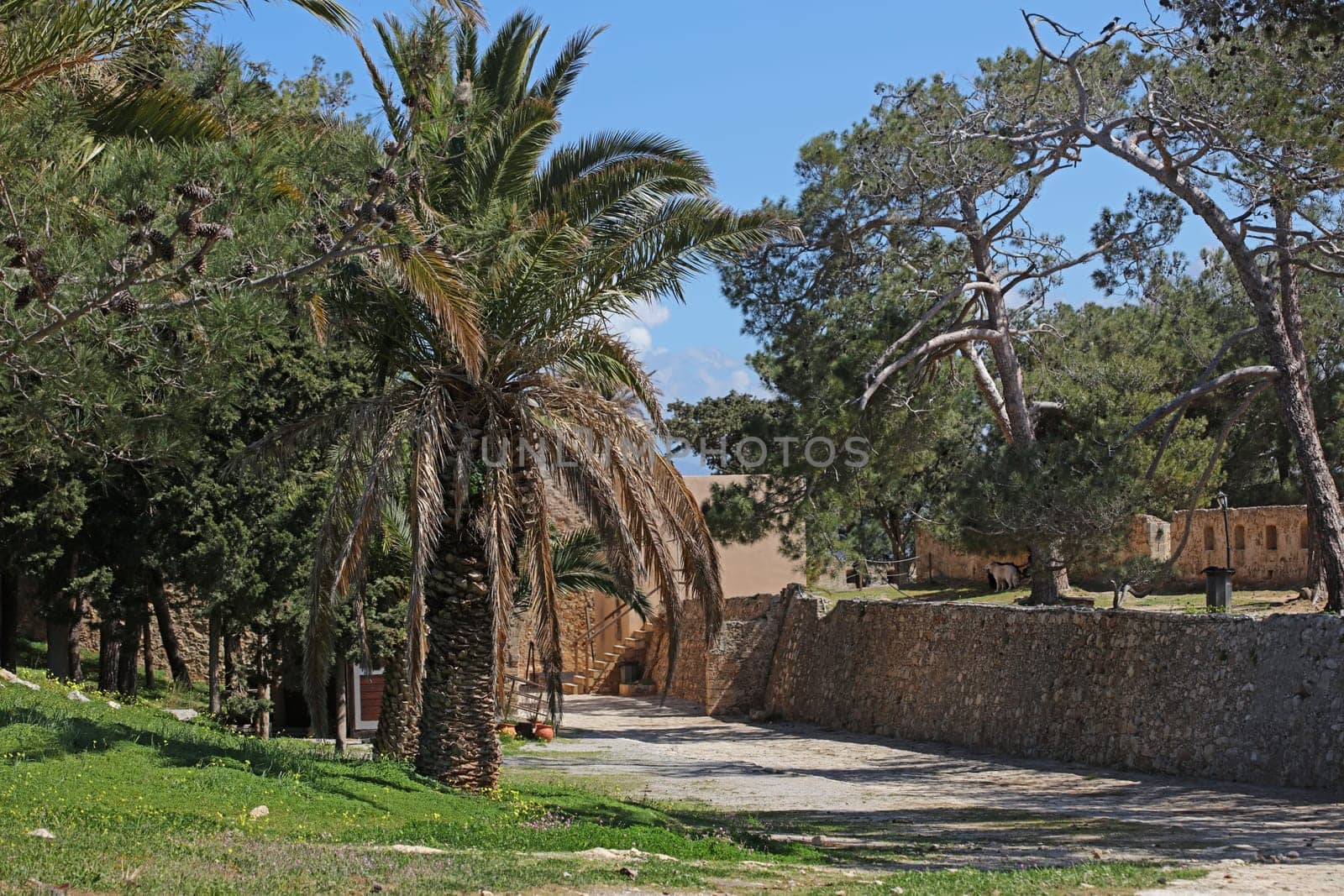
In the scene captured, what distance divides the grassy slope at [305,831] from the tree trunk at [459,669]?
0.48 meters

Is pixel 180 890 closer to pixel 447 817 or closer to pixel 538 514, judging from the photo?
pixel 447 817

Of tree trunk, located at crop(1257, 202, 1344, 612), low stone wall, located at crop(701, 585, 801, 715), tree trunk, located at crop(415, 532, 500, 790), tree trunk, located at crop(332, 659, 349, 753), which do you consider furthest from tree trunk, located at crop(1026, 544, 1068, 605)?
tree trunk, located at crop(332, 659, 349, 753)

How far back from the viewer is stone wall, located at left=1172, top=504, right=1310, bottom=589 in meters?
23.2

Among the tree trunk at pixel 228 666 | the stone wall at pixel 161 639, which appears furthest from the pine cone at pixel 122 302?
the stone wall at pixel 161 639

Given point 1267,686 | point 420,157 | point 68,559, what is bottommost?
point 1267,686

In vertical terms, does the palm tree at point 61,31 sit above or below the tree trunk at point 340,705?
above

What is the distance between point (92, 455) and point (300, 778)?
3.31m

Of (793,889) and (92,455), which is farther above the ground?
(92,455)

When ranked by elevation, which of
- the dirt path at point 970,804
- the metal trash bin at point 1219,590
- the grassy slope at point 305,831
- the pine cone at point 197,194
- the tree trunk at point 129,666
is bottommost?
the dirt path at point 970,804

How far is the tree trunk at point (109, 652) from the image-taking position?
20.5 m

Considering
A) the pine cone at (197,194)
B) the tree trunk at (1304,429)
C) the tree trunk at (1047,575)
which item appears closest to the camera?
the pine cone at (197,194)

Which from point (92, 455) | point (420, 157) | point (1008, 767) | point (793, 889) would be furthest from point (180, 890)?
point (1008, 767)

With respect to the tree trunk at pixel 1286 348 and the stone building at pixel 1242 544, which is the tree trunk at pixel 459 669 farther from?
the stone building at pixel 1242 544

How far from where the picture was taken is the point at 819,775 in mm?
19078
